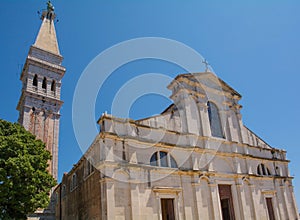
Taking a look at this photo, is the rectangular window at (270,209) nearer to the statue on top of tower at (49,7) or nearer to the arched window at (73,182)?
the arched window at (73,182)

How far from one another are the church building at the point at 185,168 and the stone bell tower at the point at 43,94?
7.86 m

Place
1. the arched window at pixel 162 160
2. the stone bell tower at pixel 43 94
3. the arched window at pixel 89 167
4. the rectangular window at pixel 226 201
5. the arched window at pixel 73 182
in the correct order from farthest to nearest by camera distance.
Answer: the stone bell tower at pixel 43 94, the arched window at pixel 73 182, the rectangular window at pixel 226 201, the arched window at pixel 89 167, the arched window at pixel 162 160

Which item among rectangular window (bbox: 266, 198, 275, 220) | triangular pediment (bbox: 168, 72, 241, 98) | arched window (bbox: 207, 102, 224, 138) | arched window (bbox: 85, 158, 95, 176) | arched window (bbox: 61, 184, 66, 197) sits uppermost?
triangular pediment (bbox: 168, 72, 241, 98)

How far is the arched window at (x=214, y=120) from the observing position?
20297 millimetres

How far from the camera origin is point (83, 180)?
17.7 meters

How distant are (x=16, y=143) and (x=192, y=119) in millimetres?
11390

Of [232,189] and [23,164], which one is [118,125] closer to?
[23,164]

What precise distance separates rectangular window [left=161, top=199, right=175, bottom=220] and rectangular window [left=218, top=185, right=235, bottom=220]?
4216 millimetres

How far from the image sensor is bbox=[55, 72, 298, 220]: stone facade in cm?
1427

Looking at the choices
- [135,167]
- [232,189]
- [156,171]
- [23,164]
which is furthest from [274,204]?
[23,164]

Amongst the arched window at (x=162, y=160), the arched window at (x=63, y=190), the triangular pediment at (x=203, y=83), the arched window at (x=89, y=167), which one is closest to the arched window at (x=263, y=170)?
the triangular pediment at (x=203, y=83)

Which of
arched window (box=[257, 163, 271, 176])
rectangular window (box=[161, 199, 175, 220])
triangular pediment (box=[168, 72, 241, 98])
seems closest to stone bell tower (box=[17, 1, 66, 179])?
rectangular window (box=[161, 199, 175, 220])

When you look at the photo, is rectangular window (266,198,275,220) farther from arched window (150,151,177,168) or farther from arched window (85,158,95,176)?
arched window (85,158,95,176)

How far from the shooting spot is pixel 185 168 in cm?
1681
